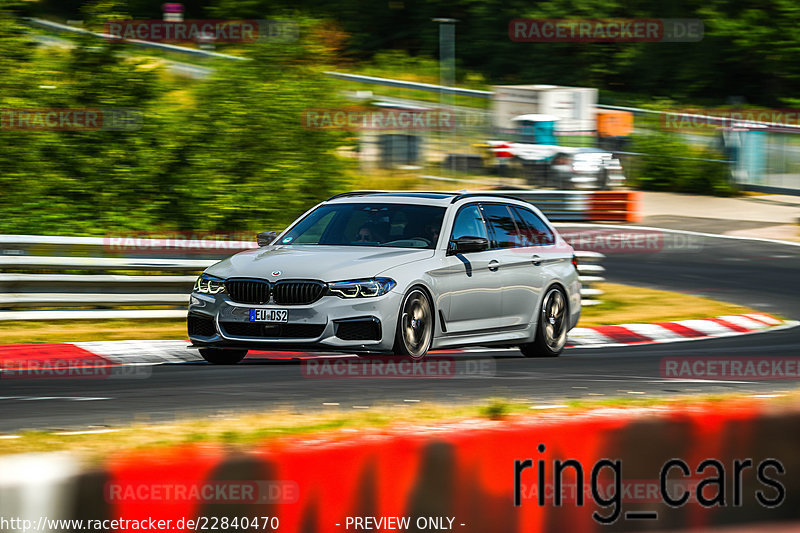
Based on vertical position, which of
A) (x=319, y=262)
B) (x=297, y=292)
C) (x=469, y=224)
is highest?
(x=469, y=224)

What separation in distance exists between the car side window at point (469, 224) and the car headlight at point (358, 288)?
4.49 feet

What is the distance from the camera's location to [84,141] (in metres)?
18.2

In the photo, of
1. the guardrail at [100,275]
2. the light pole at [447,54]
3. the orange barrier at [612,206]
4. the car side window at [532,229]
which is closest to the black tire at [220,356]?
the guardrail at [100,275]

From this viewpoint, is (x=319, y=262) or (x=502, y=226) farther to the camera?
(x=502, y=226)

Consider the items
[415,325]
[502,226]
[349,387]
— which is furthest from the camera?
[502,226]

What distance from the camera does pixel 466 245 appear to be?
11492 millimetres

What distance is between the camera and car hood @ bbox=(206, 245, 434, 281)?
417 inches

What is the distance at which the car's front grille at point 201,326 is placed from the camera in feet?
35.5

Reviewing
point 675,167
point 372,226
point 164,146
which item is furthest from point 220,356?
point 675,167

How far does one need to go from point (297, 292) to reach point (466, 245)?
5.63 feet

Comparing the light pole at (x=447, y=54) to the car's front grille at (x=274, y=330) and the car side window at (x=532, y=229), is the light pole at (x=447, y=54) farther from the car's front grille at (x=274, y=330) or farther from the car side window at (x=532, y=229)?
the car's front grille at (x=274, y=330)

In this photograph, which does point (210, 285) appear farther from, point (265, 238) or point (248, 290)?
point (265, 238)

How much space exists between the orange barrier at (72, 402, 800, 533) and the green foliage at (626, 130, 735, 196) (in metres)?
28.4

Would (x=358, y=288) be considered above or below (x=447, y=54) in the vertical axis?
below
